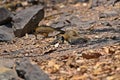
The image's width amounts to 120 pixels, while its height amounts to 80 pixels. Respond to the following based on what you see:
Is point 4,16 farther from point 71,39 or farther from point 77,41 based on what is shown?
point 77,41

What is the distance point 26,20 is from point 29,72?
109 inches

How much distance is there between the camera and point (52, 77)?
165 inches

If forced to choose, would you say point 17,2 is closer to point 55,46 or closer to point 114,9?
point 114,9

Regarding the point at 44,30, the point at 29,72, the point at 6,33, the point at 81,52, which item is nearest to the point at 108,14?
the point at 44,30

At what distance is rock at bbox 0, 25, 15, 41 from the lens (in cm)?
642

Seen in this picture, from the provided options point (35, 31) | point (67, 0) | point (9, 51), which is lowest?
point (9, 51)

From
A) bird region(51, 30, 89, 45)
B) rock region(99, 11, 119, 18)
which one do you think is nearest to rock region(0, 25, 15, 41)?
bird region(51, 30, 89, 45)

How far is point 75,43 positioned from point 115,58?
43.8 inches

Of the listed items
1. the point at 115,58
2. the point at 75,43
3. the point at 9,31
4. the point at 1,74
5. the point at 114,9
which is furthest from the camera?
the point at 114,9

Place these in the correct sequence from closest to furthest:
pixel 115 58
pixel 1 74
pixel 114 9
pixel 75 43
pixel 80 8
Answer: pixel 1 74 → pixel 115 58 → pixel 75 43 → pixel 114 9 → pixel 80 8

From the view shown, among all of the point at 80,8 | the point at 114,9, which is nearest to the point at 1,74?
the point at 114,9

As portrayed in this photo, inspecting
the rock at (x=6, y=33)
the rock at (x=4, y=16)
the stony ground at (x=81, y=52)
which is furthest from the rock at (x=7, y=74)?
the rock at (x=4, y=16)

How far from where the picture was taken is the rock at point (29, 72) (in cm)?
405

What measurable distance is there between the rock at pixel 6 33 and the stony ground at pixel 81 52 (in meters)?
0.14
